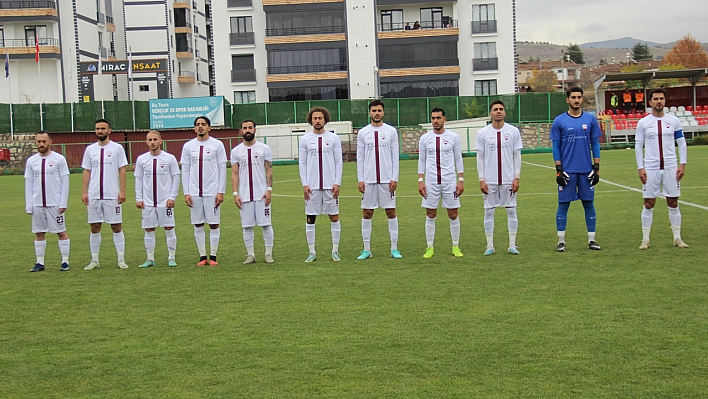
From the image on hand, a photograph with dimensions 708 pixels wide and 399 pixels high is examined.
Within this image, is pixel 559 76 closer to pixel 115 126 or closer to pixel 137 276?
pixel 115 126

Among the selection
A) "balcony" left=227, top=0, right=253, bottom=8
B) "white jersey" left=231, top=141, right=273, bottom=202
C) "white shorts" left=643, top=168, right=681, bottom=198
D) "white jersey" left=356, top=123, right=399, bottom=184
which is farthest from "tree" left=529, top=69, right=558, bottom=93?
"white jersey" left=231, top=141, right=273, bottom=202

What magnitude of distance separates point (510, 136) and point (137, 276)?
18.0 ft

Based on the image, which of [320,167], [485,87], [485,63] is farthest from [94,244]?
[485,87]

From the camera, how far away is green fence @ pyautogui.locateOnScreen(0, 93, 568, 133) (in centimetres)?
5181

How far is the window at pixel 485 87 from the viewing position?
6169cm

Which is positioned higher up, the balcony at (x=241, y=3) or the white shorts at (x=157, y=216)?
the balcony at (x=241, y=3)

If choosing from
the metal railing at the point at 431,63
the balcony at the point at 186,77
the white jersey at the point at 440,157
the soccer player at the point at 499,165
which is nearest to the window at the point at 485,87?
the metal railing at the point at 431,63

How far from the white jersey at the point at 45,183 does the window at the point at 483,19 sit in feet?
174

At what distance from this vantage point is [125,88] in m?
71.3

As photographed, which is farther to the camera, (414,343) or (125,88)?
(125,88)

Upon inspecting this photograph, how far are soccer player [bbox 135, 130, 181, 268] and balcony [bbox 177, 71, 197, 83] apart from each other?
71613 millimetres

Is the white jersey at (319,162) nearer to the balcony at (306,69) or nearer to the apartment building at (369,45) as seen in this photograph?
the apartment building at (369,45)

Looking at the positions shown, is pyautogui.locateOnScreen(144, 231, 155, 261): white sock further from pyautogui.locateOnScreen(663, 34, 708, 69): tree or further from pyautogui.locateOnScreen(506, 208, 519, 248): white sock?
pyautogui.locateOnScreen(663, 34, 708, 69): tree

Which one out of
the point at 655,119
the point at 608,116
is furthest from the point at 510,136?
the point at 608,116
